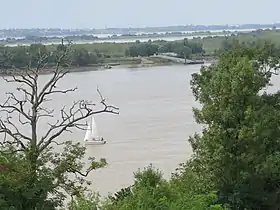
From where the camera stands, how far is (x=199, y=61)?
4944 centimetres

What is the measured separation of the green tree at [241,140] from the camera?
9617 millimetres

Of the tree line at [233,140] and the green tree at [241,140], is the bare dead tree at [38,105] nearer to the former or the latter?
the tree line at [233,140]

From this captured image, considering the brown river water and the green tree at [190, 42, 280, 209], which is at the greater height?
the green tree at [190, 42, 280, 209]

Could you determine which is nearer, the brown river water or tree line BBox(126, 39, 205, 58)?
the brown river water

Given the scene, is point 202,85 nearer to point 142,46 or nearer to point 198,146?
point 198,146

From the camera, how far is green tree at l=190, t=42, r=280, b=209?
31.6 feet

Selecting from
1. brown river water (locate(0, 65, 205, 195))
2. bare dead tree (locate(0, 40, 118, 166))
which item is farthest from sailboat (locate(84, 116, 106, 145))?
bare dead tree (locate(0, 40, 118, 166))

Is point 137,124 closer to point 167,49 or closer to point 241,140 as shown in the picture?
point 241,140

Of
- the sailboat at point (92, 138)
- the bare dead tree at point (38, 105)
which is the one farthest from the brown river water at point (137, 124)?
the bare dead tree at point (38, 105)

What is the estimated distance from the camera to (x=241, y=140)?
31.7ft

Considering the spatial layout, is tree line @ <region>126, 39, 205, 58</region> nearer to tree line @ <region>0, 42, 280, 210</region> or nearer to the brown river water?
the brown river water

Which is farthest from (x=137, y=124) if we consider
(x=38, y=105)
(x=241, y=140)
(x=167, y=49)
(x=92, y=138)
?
(x=167, y=49)

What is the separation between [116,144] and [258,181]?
984 cm

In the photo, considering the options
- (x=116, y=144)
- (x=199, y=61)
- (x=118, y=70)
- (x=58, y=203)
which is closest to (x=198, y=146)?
(x=58, y=203)
